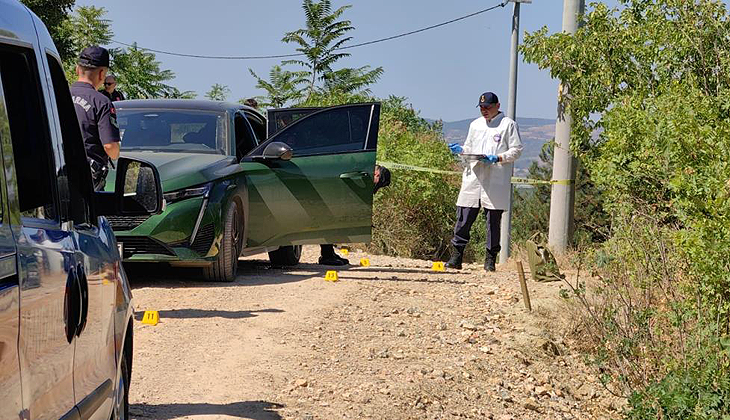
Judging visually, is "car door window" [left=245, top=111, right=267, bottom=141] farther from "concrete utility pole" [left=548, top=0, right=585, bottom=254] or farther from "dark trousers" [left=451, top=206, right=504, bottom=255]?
"concrete utility pole" [left=548, top=0, right=585, bottom=254]

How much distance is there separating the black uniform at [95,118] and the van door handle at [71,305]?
4451mm

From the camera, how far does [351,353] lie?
7.76 meters

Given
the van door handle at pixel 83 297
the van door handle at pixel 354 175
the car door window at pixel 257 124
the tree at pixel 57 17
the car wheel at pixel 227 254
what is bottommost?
the car wheel at pixel 227 254

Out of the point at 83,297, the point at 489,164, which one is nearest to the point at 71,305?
the point at 83,297

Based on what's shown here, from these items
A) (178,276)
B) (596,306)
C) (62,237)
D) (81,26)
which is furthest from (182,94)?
(62,237)

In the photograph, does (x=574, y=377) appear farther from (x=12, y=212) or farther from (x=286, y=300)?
(x=12, y=212)

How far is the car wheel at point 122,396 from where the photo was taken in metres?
3.98

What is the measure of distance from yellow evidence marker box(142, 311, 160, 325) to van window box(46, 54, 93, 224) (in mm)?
4209

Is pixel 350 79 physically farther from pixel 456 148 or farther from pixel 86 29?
pixel 456 148

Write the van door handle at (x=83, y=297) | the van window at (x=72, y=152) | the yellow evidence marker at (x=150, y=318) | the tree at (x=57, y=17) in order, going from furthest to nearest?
the tree at (x=57, y=17) → the yellow evidence marker at (x=150, y=318) → the van window at (x=72, y=152) → the van door handle at (x=83, y=297)

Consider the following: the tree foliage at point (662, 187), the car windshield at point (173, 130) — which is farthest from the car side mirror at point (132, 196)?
the car windshield at point (173, 130)

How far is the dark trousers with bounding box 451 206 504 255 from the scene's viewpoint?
12.5 metres

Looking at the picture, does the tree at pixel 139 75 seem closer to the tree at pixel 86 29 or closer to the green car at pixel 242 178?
the tree at pixel 86 29

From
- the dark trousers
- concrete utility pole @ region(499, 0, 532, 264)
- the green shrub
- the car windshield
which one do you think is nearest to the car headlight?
the car windshield
